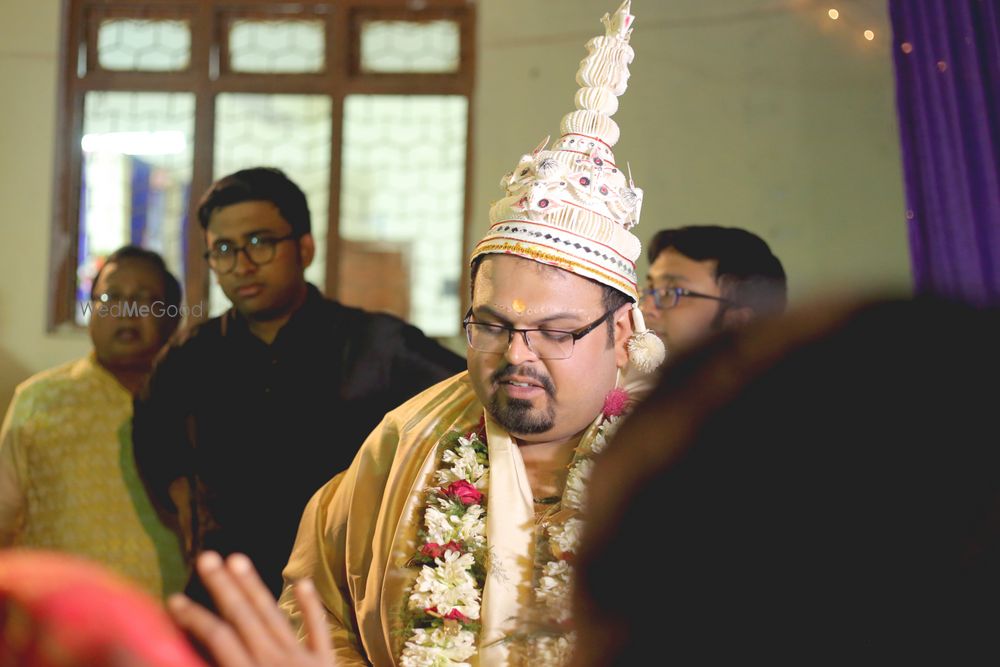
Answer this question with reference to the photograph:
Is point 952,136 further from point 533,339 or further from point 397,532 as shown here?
point 397,532

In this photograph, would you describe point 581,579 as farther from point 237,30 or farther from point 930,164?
point 237,30

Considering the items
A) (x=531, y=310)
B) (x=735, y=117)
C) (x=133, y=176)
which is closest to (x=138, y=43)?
(x=133, y=176)

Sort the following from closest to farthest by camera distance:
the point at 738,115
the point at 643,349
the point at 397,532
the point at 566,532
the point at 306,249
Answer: the point at 566,532
the point at 397,532
the point at 643,349
the point at 306,249
the point at 738,115

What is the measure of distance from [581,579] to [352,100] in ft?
16.6

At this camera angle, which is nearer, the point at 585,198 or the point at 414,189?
the point at 585,198

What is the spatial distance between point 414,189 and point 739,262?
2.31 m

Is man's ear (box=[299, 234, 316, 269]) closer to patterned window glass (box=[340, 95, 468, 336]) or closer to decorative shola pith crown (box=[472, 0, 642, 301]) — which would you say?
decorative shola pith crown (box=[472, 0, 642, 301])

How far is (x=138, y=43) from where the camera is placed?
5.67 meters

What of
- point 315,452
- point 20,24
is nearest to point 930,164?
point 315,452

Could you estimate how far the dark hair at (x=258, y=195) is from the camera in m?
3.71

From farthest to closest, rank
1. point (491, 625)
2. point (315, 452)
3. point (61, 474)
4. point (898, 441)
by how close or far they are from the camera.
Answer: point (61, 474) → point (315, 452) → point (491, 625) → point (898, 441)

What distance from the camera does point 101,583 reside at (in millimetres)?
708

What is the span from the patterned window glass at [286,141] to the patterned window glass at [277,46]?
157mm

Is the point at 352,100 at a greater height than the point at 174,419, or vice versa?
the point at 352,100
